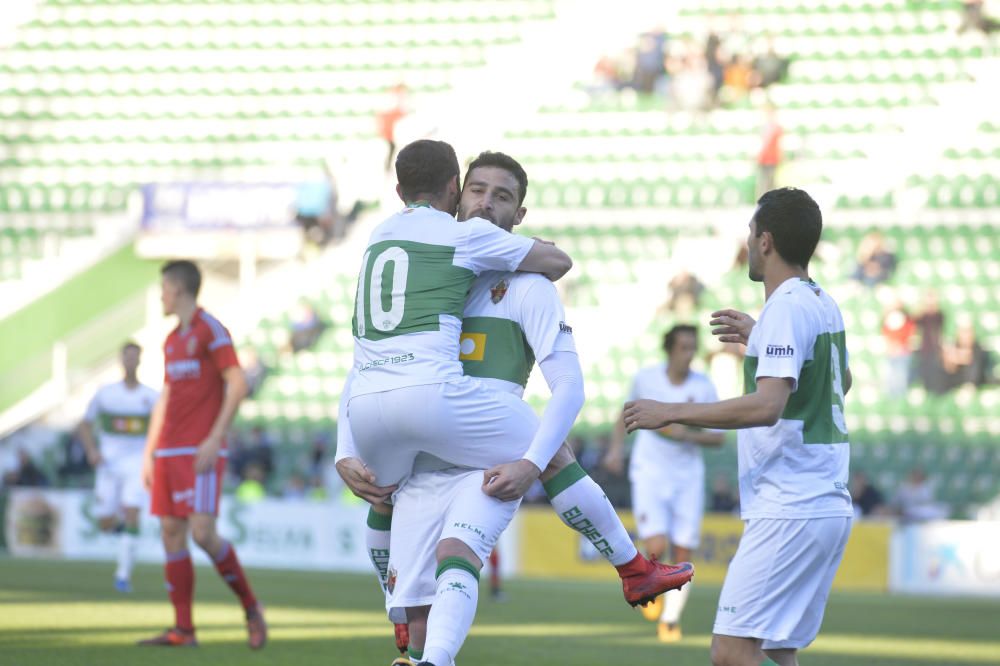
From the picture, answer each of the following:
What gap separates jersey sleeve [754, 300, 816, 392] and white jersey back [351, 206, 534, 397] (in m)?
0.93

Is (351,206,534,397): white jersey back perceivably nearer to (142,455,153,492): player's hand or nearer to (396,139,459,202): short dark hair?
(396,139,459,202): short dark hair

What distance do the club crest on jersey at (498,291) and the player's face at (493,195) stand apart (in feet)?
0.97

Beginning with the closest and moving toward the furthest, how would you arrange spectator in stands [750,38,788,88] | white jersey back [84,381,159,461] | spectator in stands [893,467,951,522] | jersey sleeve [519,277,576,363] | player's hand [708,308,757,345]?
jersey sleeve [519,277,576,363], player's hand [708,308,757,345], white jersey back [84,381,159,461], spectator in stands [893,467,951,522], spectator in stands [750,38,788,88]

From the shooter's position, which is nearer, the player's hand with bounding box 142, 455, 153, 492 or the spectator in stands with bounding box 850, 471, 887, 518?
the player's hand with bounding box 142, 455, 153, 492

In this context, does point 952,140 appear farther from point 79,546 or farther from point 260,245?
point 79,546

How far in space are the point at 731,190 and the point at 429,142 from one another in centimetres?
1925

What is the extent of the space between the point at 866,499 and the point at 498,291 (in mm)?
14509

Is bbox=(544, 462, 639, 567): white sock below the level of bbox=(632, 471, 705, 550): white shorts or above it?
above

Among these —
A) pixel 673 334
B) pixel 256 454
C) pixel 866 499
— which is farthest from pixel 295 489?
pixel 673 334

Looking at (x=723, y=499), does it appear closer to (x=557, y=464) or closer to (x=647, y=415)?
(x=557, y=464)

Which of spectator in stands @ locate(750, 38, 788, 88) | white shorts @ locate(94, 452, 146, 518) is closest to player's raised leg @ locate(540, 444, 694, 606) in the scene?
white shorts @ locate(94, 452, 146, 518)

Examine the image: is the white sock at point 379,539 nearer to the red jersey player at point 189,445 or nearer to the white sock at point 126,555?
the red jersey player at point 189,445

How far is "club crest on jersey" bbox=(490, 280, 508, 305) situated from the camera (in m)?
5.92

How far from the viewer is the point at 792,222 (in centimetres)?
573
